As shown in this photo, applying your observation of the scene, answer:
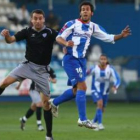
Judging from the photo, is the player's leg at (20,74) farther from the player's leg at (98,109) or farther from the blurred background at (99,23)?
the blurred background at (99,23)

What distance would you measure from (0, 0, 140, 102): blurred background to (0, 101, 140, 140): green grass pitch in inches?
71.3

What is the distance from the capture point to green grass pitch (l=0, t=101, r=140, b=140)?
17719 mm

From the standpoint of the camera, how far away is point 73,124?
21844 mm

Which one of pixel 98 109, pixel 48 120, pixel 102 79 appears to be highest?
pixel 48 120

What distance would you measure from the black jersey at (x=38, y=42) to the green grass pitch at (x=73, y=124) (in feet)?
7.82

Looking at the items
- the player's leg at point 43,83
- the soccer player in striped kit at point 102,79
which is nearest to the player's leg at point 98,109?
the soccer player in striped kit at point 102,79

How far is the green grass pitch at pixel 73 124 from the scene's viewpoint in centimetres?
1772

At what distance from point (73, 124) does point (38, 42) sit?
269 inches

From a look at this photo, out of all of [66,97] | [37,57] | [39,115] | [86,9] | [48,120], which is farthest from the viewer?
[39,115]

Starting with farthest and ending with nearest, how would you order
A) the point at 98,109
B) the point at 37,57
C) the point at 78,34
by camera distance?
the point at 98,109
the point at 78,34
the point at 37,57

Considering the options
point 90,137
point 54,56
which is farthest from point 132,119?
point 54,56

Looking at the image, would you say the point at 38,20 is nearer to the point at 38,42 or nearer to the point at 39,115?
the point at 38,42

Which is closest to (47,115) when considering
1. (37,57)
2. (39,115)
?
(37,57)

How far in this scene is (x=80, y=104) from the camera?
1575 centimetres
